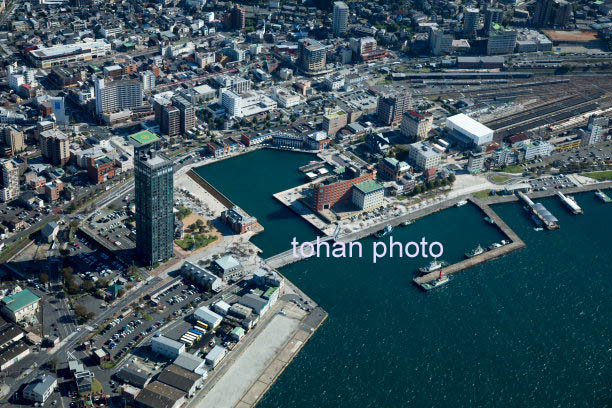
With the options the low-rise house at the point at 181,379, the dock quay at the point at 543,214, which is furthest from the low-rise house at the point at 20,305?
the dock quay at the point at 543,214

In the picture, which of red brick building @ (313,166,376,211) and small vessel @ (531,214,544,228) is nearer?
red brick building @ (313,166,376,211)

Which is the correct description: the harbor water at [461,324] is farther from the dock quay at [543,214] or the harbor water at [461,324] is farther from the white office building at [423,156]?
the white office building at [423,156]

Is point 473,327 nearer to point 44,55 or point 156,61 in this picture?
point 156,61

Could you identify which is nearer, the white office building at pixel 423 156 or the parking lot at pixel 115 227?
the parking lot at pixel 115 227

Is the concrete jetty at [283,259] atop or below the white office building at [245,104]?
below

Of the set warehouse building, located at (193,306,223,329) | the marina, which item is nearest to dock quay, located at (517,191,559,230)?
the marina

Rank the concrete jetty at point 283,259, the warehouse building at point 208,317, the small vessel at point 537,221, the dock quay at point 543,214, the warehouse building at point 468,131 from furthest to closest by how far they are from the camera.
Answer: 1. the warehouse building at point 468,131
2. the small vessel at point 537,221
3. the dock quay at point 543,214
4. the concrete jetty at point 283,259
5. the warehouse building at point 208,317

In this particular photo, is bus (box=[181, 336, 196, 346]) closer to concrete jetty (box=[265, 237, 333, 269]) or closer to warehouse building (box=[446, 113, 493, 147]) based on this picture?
concrete jetty (box=[265, 237, 333, 269])

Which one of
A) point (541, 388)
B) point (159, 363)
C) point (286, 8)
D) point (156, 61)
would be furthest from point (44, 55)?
point (541, 388)
